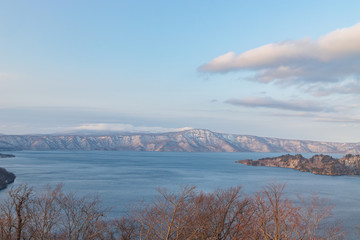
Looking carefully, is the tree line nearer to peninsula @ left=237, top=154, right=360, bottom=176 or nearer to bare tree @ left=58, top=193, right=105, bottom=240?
bare tree @ left=58, top=193, right=105, bottom=240

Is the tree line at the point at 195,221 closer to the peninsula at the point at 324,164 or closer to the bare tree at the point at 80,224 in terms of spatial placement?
the bare tree at the point at 80,224

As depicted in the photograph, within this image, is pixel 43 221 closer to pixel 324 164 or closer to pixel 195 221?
pixel 195 221

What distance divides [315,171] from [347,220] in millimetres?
76391

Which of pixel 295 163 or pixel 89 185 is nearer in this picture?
pixel 89 185

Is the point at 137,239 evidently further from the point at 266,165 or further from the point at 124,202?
the point at 266,165

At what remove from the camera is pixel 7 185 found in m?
52.4

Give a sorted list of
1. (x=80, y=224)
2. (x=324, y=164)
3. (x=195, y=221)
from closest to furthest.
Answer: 1. (x=195, y=221)
2. (x=80, y=224)
3. (x=324, y=164)

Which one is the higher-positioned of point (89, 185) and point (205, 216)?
point (205, 216)

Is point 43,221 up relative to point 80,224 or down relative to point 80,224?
up

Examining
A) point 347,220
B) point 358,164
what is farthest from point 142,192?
point 358,164

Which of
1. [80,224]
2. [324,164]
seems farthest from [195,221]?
[324,164]

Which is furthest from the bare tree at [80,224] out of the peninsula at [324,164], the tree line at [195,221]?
the peninsula at [324,164]

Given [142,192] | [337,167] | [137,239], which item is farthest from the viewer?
[337,167]

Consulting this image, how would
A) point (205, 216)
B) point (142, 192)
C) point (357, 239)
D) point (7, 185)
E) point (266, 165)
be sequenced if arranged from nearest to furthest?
point (205, 216)
point (357, 239)
point (142, 192)
point (7, 185)
point (266, 165)
